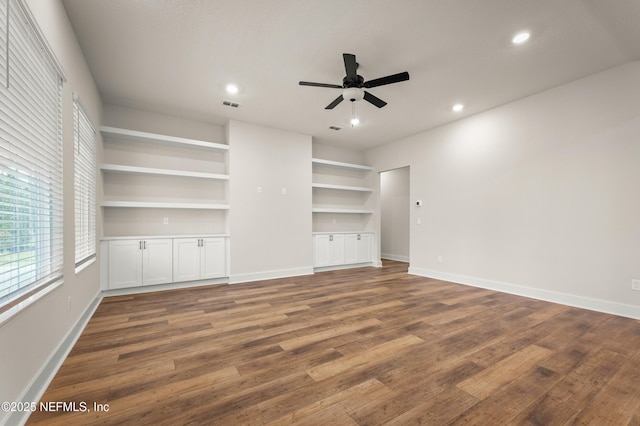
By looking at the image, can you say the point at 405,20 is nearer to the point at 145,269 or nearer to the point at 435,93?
the point at 435,93

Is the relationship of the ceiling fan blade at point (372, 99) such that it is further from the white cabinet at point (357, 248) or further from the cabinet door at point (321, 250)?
the white cabinet at point (357, 248)

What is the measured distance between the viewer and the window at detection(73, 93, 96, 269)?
2863mm

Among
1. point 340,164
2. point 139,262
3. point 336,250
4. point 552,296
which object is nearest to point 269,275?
point 336,250

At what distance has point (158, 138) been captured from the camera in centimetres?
444

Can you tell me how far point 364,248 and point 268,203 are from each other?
9.14 ft

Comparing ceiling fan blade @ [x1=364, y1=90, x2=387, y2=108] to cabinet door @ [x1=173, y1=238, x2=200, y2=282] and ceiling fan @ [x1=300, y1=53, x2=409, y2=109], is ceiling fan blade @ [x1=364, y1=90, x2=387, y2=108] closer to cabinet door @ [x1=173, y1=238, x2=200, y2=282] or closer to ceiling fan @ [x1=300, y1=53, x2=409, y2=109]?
ceiling fan @ [x1=300, y1=53, x2=409, y2=109]

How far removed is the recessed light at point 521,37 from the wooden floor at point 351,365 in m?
2.95

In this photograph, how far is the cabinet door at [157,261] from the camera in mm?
4285

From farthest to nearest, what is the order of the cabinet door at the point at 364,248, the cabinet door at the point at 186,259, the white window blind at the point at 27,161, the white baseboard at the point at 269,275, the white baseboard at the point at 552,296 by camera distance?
1. the cabinet door at the point at 364,248
2. the white baseboard at the point at 269,275
3. the cabinet door at the point at 186,259
4. the white baseboard at the point at 552,296
5. the white window blind at the point at 27,161

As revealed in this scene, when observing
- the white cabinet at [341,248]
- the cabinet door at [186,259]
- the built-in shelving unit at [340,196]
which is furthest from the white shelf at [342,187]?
the cabinet door at [186,259]

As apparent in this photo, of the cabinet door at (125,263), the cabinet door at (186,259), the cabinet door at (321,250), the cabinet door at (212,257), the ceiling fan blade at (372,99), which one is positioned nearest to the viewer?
the ceiling fan blade at (372,99)

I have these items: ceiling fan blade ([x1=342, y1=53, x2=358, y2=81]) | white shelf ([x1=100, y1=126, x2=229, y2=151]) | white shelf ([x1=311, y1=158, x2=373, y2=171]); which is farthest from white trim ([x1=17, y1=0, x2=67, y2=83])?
white shelf ([x1=311, y1=158, x2=373, y2=171])

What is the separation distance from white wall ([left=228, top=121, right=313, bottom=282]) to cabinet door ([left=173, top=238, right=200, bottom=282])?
59 centimetres

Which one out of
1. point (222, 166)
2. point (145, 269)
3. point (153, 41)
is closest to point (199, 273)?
point (145, 269)
